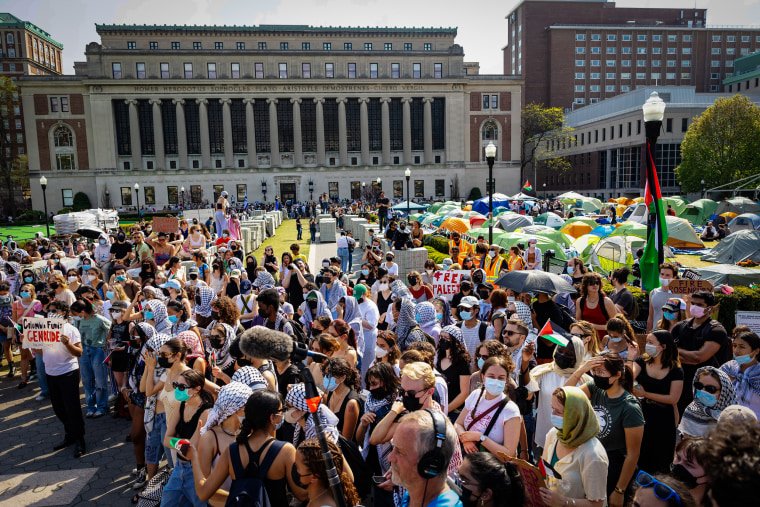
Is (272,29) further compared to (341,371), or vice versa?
(272,29)

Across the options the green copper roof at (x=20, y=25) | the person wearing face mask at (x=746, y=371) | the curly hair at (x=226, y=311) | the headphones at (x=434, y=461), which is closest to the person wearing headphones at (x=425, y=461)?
the headphones at (x=434, y=461)

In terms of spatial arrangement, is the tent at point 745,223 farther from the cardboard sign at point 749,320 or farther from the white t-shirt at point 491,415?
the white t-shirt at point 491,415

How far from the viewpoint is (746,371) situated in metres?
5.45

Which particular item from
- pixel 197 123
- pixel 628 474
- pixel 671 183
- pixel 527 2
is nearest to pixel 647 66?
pixel 527 2

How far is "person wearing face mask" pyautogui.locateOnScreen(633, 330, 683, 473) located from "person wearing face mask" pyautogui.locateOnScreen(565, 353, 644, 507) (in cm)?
82

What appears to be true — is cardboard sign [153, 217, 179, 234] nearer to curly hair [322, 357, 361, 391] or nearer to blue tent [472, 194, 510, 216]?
curly hair [322, 357, 361, 391]

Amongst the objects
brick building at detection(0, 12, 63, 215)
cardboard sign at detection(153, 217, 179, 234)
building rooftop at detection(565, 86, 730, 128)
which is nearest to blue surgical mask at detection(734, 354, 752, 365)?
cardboard sign at detection(153, 217, 179, 234)

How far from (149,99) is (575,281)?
259 ft

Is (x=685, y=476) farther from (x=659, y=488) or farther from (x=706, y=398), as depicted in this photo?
(x=706, y=398)

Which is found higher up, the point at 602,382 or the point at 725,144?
the point at 725,144

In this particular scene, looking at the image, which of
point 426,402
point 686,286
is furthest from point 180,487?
point 686,286

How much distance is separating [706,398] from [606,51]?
113185 millimetres

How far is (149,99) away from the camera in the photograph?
7631 cm

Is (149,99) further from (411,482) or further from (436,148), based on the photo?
(411,482)
